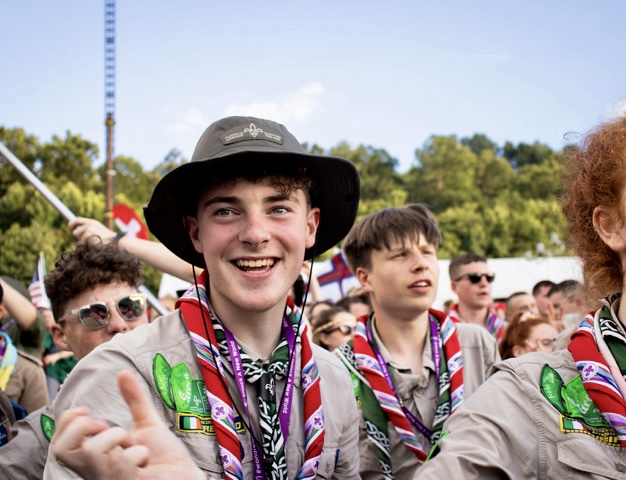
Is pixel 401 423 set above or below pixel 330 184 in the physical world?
below

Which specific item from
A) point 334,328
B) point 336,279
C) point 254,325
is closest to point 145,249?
point 254,325

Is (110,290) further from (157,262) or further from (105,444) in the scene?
(105,444)

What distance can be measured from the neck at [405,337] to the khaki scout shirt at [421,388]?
46mm

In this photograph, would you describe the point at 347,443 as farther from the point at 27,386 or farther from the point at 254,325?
the point at 27,386

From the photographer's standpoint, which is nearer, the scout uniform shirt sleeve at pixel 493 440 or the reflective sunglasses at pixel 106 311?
the scout uniform shirt sleeve at pixel 493 440

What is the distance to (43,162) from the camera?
126 feet

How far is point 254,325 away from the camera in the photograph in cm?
250

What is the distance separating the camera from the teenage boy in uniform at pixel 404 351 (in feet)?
11.4

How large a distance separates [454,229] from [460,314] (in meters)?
49.4

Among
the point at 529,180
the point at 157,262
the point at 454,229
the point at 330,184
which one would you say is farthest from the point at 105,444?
the point at 529,180

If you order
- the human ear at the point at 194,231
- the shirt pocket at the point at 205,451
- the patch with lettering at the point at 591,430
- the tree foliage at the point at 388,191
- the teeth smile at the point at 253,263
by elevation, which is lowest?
the patch with lettering at the point at 591,430

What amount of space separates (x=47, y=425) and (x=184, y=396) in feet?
3.84

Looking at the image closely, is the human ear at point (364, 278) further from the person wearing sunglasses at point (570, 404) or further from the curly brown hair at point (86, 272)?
the person wearing sunglasses at point (570, 404)

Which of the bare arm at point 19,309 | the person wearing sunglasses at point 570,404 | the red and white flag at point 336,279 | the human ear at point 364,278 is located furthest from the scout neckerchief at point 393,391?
the red and white flag at point 336,279
